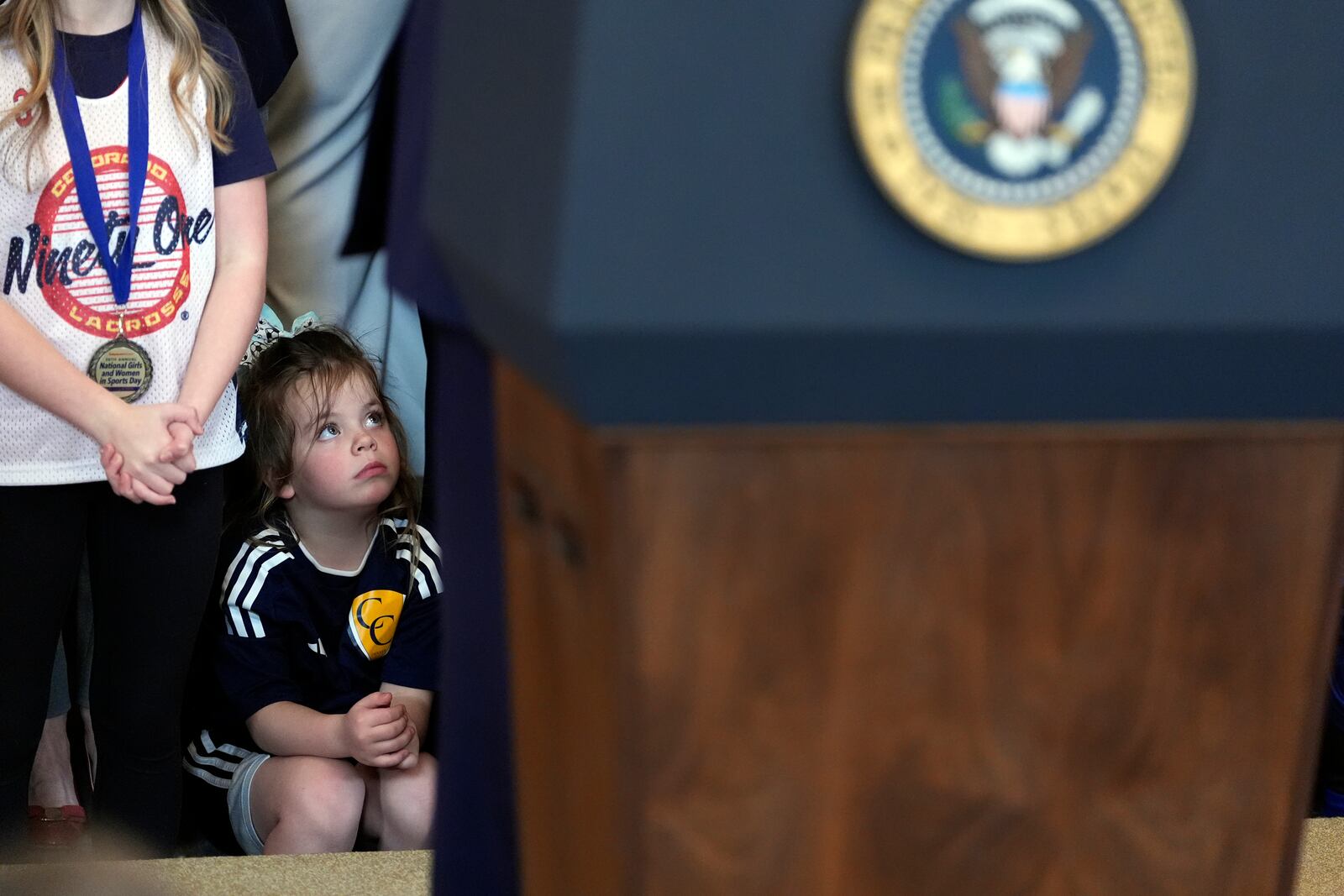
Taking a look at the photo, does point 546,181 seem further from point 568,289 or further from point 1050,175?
point 1050,175

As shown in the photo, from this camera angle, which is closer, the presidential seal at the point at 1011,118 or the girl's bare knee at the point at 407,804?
the presidential seal at the point at 1011,118

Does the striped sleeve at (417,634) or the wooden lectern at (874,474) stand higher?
the wooden lectern at (874,474)

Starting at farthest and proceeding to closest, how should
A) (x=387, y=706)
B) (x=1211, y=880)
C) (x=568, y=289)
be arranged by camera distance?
(x=387, y=706), (x=1211, y=880), (x=568, y=289)

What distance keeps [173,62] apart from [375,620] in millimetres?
800

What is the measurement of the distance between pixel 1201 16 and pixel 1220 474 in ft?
0.49

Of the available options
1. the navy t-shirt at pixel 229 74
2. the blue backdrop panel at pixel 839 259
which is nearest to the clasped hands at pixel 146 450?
the navy t-shirt at pixel 229 74

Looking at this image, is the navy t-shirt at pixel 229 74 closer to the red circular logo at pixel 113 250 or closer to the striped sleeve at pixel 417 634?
the red circular logo at pixel 113 250

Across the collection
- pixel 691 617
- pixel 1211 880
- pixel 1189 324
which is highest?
pixel 1189 324

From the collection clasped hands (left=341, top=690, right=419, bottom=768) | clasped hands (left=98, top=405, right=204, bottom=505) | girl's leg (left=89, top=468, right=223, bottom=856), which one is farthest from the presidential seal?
clasped hands (left=341, top=690, right=419, bottom=768)

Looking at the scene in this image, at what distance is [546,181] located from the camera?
1.48ft

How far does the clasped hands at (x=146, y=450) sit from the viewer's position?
1.46 m

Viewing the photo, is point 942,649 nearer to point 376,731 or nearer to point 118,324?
point 118,324

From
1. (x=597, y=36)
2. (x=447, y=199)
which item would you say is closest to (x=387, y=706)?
(x=447, y=199)

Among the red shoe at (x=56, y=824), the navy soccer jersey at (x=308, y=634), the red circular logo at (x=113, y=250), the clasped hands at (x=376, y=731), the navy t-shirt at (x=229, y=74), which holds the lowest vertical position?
the red shoe at (x=56, y=824)
